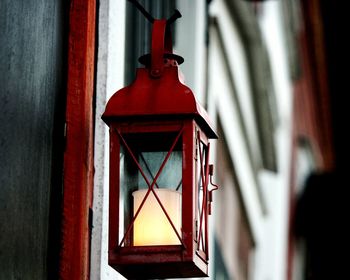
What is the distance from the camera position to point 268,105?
803cm

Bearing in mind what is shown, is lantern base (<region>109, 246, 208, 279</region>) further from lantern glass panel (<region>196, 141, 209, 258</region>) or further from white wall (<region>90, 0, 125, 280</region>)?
white wall (<region>90, 0, 125, 280</region>)

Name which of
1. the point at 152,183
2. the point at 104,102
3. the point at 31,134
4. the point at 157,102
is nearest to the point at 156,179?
the point at 152,183

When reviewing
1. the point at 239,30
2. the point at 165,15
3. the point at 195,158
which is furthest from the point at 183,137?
the point at 239,30

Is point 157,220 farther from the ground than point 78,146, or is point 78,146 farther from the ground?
point 78,146

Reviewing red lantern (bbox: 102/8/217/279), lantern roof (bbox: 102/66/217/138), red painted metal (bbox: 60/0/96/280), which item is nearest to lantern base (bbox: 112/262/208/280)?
red lantern (bbox: 102/8/217/279)

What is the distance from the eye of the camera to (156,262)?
2619mm

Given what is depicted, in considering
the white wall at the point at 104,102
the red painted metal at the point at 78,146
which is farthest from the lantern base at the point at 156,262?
the white wall at the point at 104,102

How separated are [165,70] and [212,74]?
280cm

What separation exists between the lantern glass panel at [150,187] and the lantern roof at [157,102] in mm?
46

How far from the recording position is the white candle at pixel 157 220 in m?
2.66

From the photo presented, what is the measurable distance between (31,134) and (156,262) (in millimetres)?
397

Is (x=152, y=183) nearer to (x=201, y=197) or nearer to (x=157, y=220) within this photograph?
(x=157, y=220)

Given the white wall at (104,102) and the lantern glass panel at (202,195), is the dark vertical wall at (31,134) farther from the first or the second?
the lantern glass panel at (202,195)

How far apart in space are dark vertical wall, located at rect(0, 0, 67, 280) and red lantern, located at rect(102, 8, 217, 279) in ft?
0.55
